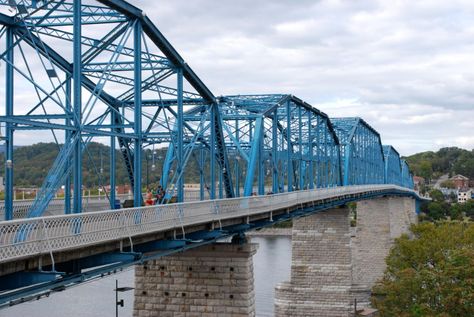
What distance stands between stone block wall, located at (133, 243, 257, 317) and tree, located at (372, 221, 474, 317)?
13.7m

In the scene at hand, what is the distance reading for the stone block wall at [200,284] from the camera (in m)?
29.8

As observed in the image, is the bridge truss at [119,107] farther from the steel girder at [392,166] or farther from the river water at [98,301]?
the steel girder at [392,166]

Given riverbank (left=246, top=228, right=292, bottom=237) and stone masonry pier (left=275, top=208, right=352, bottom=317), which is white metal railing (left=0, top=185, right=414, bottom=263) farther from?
riverbank (left=246, top=228, right=292, bottom=237)

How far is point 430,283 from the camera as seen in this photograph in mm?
42781

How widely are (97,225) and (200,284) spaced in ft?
40.8

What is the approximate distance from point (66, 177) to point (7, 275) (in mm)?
6000

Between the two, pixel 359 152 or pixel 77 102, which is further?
pixel 359 152

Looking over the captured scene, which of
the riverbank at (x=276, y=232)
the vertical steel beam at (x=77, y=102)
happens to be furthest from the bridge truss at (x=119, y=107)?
the riverbank at (x=276, y=232)

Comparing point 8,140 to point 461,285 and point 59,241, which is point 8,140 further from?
point 461,285

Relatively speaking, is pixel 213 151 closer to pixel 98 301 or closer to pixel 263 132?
pixel 263 132

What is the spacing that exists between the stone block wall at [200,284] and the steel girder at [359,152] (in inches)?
2058

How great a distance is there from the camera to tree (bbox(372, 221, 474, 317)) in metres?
40.5

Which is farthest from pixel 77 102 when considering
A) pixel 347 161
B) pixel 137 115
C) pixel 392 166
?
pixel 392 166

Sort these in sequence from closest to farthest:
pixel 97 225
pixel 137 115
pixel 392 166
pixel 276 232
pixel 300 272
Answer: pixel 97 225
pixel 137 115
pixel 300 272
pixel 392 166
pixel 276 232
